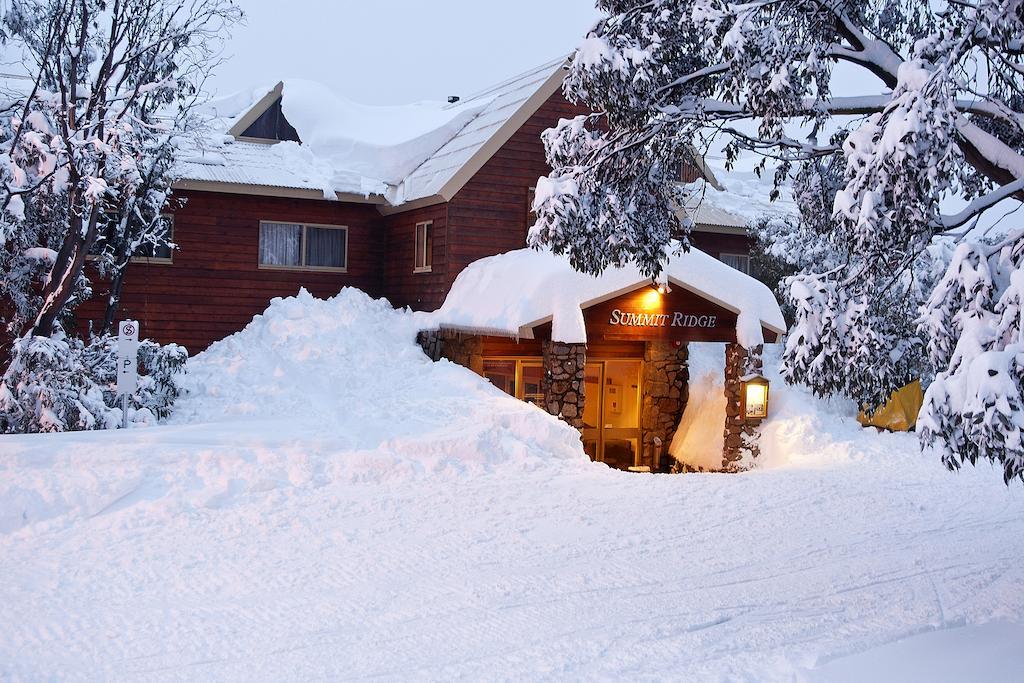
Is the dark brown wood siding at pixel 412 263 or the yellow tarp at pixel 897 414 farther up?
the dark brown wood siding at pixel 412 263

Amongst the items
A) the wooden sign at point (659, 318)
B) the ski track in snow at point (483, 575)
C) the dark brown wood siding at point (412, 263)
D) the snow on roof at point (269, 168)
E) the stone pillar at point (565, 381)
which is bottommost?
the ski track in snow at point (483, 575)

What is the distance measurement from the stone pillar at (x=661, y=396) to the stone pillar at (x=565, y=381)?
3.44 meters

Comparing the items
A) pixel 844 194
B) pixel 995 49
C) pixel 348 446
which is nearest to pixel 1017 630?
pixel 844 194

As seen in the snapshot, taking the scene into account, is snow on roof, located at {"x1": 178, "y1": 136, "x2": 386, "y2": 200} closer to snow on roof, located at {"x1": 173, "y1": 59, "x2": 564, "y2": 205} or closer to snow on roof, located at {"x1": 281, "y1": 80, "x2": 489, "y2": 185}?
snow on roof, located at {"x1": 173, "y1": 59, "x2": 564, "y2": 205}

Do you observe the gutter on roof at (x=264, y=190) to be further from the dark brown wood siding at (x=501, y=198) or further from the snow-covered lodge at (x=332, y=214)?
the dark brown wood siding at (x=501, y=198)

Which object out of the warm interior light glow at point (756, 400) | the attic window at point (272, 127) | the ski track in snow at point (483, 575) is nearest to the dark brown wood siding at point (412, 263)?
the attic window at point (272, 127)

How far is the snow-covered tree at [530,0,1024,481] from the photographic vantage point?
21.2ft

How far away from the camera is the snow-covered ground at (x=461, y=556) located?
6340 millimetres

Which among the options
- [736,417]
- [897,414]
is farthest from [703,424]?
[897,414]

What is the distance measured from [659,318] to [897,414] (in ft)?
16.9

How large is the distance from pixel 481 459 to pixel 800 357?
5.22m

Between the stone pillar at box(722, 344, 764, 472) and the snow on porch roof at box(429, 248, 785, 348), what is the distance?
474mm

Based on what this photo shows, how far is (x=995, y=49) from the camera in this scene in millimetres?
8242

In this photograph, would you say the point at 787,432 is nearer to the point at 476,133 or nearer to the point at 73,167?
the point at 476,133
